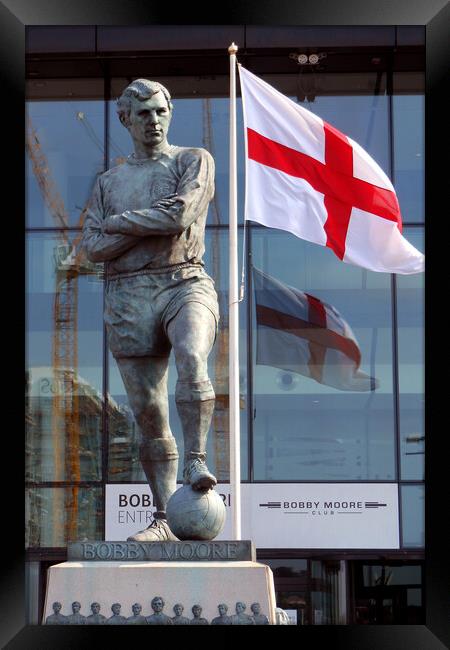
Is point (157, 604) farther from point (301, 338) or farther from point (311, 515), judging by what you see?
point (301, 338)

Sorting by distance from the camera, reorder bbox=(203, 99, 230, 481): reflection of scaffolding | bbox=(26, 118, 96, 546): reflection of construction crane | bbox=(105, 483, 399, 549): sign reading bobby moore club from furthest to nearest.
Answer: bbox=(26, 118, 96, 546): reflection of construction crane < bbox=(203, 99, 230, 481): reflection of scaffolding < bbox=(105, 483, 399, 549): sign reading bobby moore club

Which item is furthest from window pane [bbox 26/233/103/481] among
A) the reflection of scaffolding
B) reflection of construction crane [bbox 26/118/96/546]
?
the reflection of scaffolding

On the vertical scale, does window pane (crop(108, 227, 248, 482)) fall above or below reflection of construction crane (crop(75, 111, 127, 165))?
below

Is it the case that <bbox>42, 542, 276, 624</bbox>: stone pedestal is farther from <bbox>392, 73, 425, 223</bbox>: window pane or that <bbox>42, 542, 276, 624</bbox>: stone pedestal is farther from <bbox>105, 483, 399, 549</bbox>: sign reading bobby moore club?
<bbox>392, 73, 425, 223</bbox>: window pane

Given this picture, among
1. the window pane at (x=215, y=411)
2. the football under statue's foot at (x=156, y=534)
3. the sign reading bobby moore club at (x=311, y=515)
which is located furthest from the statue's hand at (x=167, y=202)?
the sign reading bobby moore club at (x=311, y=515)

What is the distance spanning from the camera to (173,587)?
9578 millimetres

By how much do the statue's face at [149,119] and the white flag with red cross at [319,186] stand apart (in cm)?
566

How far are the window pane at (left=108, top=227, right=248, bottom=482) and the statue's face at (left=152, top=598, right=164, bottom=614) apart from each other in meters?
16.0

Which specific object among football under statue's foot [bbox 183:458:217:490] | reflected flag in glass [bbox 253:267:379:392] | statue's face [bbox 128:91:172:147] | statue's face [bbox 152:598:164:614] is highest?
statue's face [bbox 128:91:172:147]

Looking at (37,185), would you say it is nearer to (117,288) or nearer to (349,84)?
(349,84)

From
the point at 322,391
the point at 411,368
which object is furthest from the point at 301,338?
the point at 411,368

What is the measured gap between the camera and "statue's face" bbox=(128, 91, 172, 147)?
10.9 meters

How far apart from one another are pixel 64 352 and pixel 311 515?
5260mm

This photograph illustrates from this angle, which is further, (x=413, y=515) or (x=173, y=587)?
(x=413, y=515)
